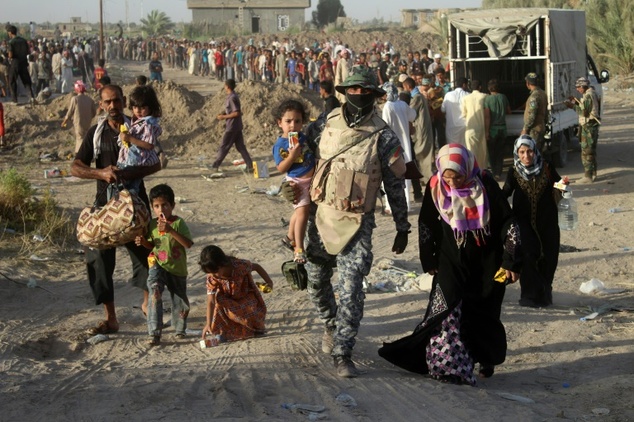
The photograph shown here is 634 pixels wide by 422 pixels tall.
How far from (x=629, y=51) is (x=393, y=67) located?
891cm

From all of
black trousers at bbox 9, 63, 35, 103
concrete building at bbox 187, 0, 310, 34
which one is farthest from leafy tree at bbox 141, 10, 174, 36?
black trousers at bbox 9, 63, 35, 103

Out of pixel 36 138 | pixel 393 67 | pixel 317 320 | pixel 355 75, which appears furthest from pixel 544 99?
pixel 393 67

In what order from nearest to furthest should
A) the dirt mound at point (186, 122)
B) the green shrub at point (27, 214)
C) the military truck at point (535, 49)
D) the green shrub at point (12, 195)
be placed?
1. the green shrub at point (27, 214)
2. the green shrub at point (12, 195)
3. the military truck at point (535, 49)
4. the dirt mound at point (186, 122)

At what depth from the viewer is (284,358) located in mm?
6207

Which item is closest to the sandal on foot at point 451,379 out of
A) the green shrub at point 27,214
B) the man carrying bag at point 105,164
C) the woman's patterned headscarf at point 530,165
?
the woman's patterned headscarf at point 530,165

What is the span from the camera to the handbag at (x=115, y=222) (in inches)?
259

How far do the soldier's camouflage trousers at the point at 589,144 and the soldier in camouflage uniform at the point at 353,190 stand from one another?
30.1 ft

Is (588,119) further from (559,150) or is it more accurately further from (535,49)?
(535,49)

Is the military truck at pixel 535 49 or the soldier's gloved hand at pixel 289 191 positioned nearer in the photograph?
the soldier's gloved hand at pixel 289 191

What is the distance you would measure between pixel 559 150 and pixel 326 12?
7251 cm

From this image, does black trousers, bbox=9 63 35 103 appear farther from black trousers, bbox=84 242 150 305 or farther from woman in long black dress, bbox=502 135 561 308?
woman in long black dress, bbox=502 135 561 308

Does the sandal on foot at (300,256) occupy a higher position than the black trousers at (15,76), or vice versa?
the black trousers at (15,76)

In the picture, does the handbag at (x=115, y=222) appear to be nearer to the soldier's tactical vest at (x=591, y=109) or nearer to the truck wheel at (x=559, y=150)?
the soldier's tactical vest at (x=591, y=109)

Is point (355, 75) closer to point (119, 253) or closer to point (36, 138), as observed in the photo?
point (119, 253)
